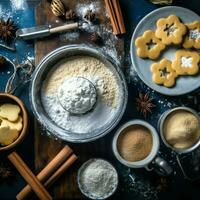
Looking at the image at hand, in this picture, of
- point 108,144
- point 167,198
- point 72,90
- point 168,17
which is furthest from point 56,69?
point 167,198

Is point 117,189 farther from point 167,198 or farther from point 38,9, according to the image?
point 38,9

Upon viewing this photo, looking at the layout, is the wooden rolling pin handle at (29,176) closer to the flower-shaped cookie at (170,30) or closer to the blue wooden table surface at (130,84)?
the blue wooden table surface at (130,84)

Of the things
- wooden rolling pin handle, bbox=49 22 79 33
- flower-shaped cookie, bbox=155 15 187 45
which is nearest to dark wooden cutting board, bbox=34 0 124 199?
wooden rolling pin handle, bbox=49 22 79 33

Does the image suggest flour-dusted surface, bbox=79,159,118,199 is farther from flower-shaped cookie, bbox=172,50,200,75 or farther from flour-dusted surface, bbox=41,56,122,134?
flower-shaped cookie, bbox=172,50,200,75

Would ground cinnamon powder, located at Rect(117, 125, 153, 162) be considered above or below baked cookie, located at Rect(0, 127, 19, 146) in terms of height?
below

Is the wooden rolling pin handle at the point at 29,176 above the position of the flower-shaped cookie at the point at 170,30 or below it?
below

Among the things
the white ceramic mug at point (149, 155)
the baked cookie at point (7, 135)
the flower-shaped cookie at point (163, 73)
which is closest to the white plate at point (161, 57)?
the flower-shaped cookie at point (163, 73)

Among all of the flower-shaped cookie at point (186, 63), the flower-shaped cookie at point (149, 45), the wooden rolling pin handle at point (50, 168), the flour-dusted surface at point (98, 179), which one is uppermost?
the flower-shaped cookie at point (149, 45)
